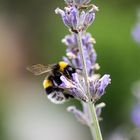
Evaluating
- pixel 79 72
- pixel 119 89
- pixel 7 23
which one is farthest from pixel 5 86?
pixel 79 72

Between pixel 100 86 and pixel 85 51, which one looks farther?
pixel 85 51

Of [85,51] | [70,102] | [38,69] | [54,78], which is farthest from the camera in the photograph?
[70,102]

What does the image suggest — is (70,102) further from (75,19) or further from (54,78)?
(75,19)

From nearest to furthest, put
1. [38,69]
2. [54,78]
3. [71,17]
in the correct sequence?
[71,17] → [38,69] → [54,78]

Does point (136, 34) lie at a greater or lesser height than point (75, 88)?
greater

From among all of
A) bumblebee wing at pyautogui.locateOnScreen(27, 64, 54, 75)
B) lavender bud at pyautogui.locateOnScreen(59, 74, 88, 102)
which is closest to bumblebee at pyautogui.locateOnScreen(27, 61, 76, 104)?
bumblebee wing at pyautogui.locateOnScreen(27, 64, 54, 75)

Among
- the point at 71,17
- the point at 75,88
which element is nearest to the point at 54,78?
the point at 75,88

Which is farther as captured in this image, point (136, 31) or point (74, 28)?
point (136, 31)

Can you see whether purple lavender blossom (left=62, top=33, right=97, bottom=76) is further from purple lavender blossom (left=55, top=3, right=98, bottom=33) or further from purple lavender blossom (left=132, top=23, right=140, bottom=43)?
purple lavender blossom (left=132, top=23, right=140, bottom=43)

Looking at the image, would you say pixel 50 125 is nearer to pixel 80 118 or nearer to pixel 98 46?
pixel 98 46
